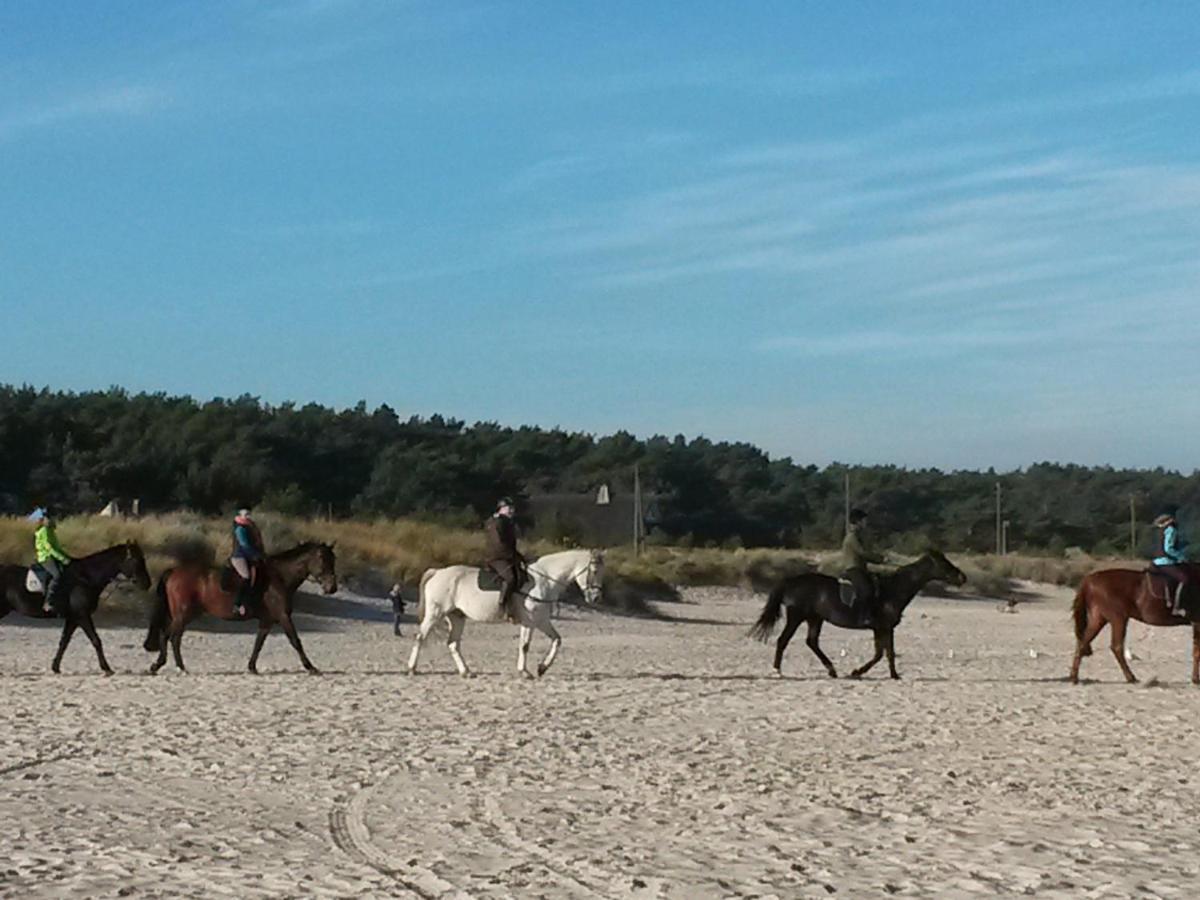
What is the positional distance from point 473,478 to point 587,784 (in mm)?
66584

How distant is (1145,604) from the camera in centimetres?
2025

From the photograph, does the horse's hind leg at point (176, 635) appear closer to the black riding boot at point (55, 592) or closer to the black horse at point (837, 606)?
the black riding boot at point (55, 592)

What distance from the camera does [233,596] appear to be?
19797mm

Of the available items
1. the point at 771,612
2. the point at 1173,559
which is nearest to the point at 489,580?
the point at 771,612

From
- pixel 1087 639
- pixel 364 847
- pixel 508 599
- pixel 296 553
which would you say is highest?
pixel 296 553

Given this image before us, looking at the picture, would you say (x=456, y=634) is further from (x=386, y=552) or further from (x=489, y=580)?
(x=386, y=552)

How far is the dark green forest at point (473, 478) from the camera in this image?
6153 cm

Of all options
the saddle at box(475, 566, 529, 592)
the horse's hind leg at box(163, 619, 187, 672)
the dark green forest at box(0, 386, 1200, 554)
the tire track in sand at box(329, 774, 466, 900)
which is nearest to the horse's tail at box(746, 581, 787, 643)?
the saddle at box(475, 566, 529, 592)

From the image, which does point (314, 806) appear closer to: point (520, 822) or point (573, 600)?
point (520, 822)

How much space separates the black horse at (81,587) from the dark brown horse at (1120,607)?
11.2m

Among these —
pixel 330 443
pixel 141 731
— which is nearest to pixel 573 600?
pixel 141 731

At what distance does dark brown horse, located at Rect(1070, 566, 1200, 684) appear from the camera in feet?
66.0

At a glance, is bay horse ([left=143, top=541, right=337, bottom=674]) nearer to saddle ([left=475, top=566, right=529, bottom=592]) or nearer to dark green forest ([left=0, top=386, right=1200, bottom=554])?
saddle ([left=475, top=566, right=529, bottom=592])

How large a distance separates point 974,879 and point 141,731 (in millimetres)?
8129
